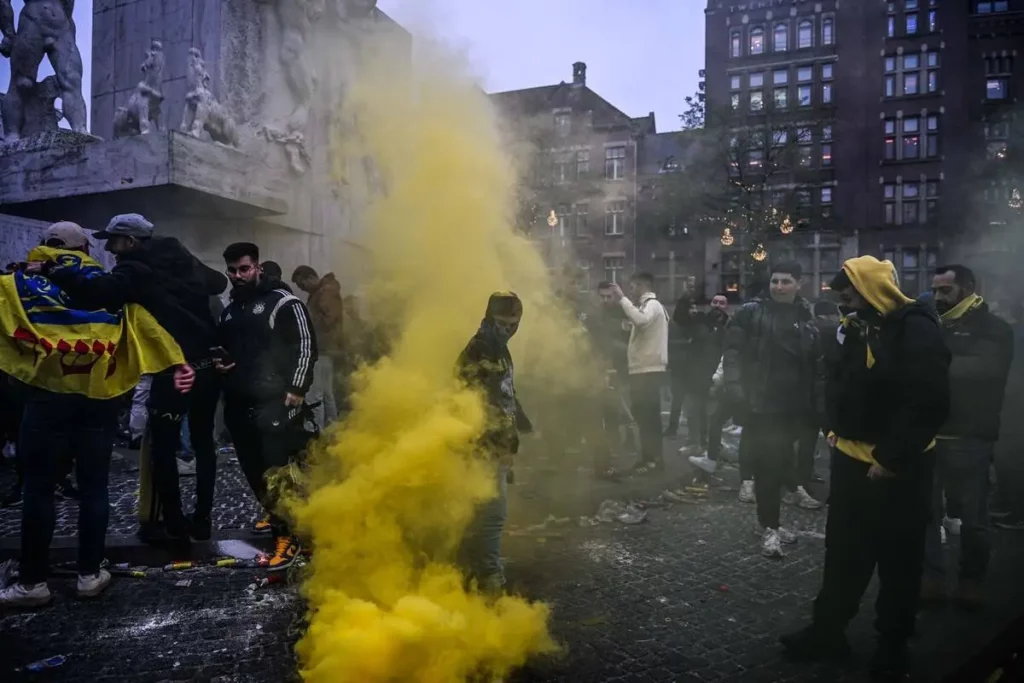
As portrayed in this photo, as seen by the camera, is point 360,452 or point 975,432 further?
point 975,432

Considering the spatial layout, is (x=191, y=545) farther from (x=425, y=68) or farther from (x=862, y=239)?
(x=862, y=239)

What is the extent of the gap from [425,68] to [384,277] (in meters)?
2.43

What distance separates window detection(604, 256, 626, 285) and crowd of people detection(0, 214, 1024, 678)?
2209 cm

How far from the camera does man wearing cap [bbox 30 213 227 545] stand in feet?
13.7

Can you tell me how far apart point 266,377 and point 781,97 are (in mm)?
31569

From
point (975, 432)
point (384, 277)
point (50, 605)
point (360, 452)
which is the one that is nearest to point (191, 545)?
point (50, 605)

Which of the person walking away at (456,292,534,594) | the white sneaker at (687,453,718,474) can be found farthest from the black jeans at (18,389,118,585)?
the white sneaker at (687,453,718,474)

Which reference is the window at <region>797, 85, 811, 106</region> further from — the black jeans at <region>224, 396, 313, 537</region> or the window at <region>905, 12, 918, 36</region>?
the black jeans at <region>224, 396, 313, 537</region>

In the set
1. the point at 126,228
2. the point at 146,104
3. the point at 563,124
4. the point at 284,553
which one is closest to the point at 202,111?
the point at 146,104

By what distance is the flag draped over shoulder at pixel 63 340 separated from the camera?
11.5 feet

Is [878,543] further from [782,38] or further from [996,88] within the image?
[782,38]

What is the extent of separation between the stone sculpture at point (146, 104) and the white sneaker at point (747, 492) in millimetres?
8122

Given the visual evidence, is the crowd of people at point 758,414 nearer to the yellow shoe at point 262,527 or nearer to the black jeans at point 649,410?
→ the yellow shoe at point 262,527

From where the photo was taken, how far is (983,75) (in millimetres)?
17922
